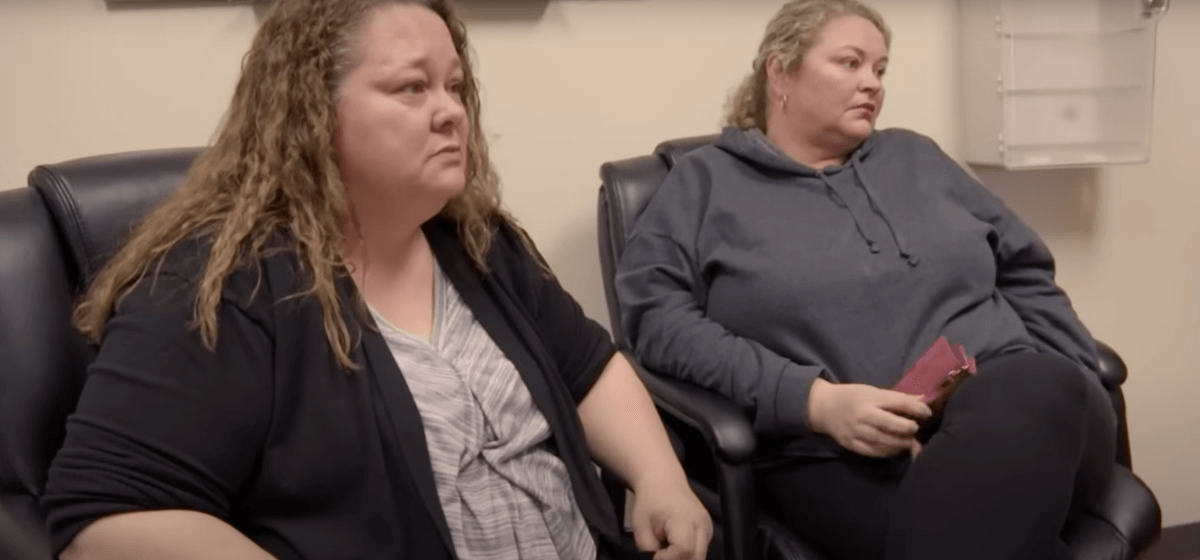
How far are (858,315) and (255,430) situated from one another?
101 centimetres

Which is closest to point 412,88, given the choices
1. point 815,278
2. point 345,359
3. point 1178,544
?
point 345,359

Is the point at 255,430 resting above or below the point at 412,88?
below

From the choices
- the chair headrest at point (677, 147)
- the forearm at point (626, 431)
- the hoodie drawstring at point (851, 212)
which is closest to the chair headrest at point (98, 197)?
the forearm at point (626, 431)

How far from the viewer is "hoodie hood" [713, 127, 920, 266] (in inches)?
74.5

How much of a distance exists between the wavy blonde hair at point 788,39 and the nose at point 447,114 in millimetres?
862

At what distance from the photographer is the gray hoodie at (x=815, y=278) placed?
175cm

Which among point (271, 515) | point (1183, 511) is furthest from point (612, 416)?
point (1183, 511)

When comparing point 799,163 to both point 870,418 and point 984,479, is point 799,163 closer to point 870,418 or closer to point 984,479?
point 870,418

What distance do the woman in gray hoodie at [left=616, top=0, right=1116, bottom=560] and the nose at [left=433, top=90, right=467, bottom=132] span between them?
2.00 ft

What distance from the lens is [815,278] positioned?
5.91 feet

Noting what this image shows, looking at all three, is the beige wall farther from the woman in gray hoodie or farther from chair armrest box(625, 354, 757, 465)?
chair armrest box(625, 354, 757, 465)

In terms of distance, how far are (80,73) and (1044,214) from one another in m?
1.98

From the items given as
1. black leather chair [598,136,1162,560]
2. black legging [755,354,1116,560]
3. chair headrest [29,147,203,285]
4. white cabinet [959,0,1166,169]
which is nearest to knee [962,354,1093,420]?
black legging [755,354,1116,560]

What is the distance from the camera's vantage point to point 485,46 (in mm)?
2088
